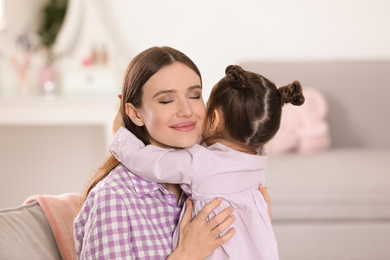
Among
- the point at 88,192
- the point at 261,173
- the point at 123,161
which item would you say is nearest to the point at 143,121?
the point at 123,161

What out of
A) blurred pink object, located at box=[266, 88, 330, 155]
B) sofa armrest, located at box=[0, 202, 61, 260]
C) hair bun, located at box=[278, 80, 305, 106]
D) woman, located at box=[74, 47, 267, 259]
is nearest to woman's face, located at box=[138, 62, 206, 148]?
woman, located at box=[74, 47, 267, 259]

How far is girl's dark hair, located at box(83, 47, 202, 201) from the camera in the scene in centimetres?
130

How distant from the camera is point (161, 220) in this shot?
1316mm

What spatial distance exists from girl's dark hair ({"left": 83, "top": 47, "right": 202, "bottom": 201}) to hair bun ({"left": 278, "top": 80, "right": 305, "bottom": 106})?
217 mm

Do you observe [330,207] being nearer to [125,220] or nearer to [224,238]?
[224,238]

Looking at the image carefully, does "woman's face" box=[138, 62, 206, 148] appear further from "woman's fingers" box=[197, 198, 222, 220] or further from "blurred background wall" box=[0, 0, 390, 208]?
"blurred background wall" box=[0, 0, 390, 208]

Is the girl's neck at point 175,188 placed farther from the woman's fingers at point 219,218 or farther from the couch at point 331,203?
the couch at point 331,203

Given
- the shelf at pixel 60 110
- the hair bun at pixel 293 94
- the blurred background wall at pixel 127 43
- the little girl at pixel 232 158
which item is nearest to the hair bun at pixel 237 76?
the little girl at pixel 232 158

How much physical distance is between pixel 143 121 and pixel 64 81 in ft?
8.21

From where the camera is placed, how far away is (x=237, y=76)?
131 centimetres

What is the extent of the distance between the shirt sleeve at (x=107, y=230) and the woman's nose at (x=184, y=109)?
0.75 feet

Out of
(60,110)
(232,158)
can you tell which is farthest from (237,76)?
(60,110)

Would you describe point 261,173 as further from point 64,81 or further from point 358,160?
point 64,81

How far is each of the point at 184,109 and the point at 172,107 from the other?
0.03m
